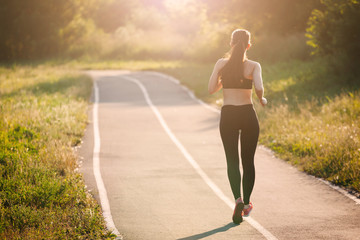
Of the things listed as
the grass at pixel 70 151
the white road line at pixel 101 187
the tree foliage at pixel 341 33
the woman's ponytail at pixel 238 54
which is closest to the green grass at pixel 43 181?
the grass at pixel 70 151

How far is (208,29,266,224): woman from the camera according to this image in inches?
245

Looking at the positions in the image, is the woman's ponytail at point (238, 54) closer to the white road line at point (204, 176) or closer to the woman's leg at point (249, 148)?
the woman's leg at point (249, 148)

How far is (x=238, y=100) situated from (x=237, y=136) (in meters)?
0.47

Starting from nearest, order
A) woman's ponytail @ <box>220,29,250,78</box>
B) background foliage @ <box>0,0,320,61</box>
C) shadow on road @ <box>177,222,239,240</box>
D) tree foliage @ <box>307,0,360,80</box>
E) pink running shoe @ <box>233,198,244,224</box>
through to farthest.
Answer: shadow on road @ <box>177,222,239,240</box> < woman's ponytail @ <box>220,29,250,78</box> < pink running shoe @ <box>233,198,244,224</box> < tree foliage @ <box>307,0,360,80</box> < background foliage @ <box>0,0,320,61</box>

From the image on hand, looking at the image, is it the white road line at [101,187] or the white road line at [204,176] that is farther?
the white road line at [101,187]

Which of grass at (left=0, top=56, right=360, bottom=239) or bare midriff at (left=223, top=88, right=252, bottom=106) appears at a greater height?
bare midriff at (left=223, top=88, right=252, bottom=106)

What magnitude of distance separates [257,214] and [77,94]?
52.8 ft

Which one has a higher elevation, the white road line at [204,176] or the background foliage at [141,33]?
the background foliage at [141,33]

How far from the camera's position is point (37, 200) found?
7172 mm

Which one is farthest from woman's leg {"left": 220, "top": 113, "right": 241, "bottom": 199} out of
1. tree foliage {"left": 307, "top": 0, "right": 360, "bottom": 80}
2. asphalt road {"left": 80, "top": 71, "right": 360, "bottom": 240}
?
tree foliage {"left": 307, "top": 0, "right": 360, "bottom": 80}

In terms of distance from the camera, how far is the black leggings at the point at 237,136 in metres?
6.33

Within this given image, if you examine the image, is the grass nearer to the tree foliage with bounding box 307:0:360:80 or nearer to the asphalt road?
the asphalt road

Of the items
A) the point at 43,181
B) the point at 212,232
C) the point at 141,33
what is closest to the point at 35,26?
the point at 141,33

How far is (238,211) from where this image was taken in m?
6.51
